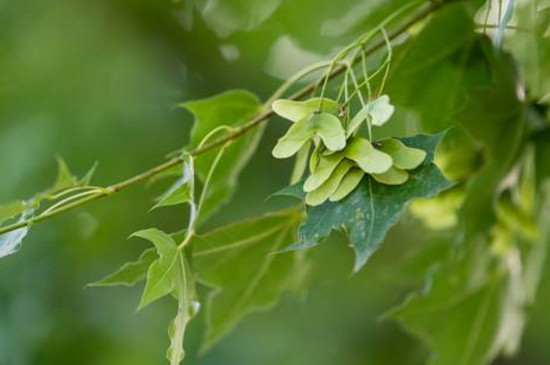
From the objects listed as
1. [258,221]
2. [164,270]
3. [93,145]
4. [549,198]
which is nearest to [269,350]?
[93,145]

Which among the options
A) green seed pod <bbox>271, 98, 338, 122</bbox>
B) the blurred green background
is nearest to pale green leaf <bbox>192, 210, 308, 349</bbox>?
green seed pod <bbox>271, 98, 338, 122</bbox>

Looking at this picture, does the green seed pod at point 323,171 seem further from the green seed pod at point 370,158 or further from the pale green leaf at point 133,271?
the pale green leaf at point 133,271

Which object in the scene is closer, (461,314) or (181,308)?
(181,308)

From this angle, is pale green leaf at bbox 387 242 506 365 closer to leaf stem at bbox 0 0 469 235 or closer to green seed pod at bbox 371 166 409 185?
leaf stem at bbox 0 0 469 235

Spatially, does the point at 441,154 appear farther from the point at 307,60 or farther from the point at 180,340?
the point at 307,60

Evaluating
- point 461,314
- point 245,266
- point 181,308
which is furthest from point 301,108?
point 461,314

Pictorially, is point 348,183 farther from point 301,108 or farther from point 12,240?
point 12,240

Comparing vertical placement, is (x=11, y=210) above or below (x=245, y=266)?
above
